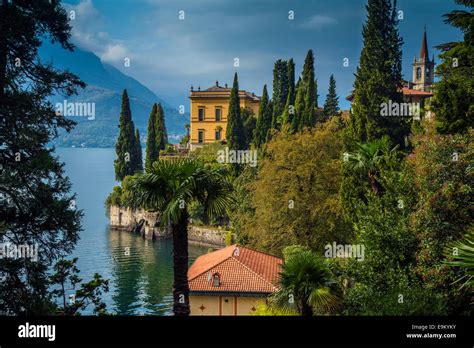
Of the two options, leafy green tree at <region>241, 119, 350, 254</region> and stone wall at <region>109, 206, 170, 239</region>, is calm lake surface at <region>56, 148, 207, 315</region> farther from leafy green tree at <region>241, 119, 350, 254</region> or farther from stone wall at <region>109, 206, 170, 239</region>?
leafy green tree at <region>241, 119, 350, 254</region>

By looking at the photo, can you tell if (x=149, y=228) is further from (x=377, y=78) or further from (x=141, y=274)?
(x=377, y=78)

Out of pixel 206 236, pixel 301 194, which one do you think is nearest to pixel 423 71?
pixel 206 236

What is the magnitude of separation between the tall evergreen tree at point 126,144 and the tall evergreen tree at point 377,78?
46.9m

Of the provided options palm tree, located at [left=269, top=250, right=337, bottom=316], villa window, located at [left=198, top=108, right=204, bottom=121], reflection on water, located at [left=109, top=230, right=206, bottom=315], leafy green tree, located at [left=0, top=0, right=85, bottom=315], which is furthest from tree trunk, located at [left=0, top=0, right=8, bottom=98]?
villa window, located at [left=198, top=108, right=204, bottom=121]

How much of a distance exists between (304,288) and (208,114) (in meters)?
60.2

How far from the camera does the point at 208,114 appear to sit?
2795 inches

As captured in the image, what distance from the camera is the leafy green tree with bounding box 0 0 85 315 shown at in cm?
1188

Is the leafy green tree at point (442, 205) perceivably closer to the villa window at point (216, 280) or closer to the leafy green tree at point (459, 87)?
the leafy green tree at point (459, 87)

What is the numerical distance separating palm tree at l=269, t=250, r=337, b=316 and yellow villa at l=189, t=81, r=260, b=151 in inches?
2304

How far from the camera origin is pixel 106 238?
2518 inches

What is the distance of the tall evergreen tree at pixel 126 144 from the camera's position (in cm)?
7212

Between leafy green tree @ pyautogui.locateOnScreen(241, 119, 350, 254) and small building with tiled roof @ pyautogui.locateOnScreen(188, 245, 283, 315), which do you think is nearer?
small building with tiled roof @ pyautogui.locateOnScreen(188, 245, 283, 315)

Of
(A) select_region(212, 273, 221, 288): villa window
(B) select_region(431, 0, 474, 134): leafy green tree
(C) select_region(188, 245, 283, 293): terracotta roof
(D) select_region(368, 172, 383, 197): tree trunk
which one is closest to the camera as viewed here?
(B) select_region(431, 0, 474, 134): leafy green tree

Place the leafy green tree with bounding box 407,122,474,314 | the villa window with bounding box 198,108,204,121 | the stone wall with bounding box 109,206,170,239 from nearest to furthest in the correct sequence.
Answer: the leafy green tree with bounding box 407,122,474,314, the stone wall with bounding box 109,206,170,239, the villa window with bounding box 198,108,204,121
